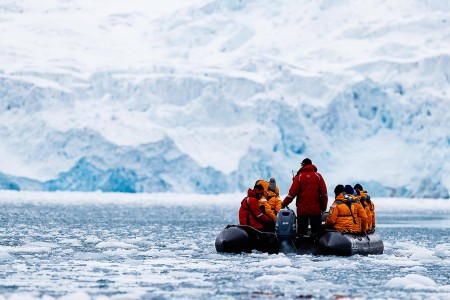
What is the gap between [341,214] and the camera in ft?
48.5

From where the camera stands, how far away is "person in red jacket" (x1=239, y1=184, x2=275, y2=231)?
49.4 feet

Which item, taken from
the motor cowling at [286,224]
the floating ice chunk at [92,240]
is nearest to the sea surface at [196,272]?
the floating ice chunk at [92,240]

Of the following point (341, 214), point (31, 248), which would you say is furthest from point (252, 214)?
point (31, 248)

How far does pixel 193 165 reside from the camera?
49781 millimetres

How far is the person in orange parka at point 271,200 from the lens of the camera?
50.2 ft

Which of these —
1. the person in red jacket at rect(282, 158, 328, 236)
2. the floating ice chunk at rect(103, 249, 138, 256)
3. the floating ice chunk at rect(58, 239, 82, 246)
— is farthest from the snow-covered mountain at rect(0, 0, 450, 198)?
the person in red jacket at rect(282, 158, 328, 236)

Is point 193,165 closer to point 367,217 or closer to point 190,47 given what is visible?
point 190,47

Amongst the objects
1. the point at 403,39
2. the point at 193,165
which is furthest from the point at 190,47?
the point at 193,165

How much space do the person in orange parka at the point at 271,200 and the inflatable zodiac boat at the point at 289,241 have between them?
1.20ft

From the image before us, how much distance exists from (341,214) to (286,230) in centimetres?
91

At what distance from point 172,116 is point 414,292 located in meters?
43.5

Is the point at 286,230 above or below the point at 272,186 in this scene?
below

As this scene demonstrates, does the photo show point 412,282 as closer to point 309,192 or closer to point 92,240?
point 309,192

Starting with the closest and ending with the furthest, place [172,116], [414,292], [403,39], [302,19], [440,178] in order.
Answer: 1. [414,292]
2. [440,178]
3. [172,116]
4. [403,39]
5. [302,19]
